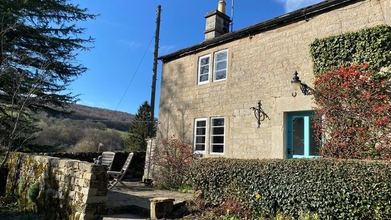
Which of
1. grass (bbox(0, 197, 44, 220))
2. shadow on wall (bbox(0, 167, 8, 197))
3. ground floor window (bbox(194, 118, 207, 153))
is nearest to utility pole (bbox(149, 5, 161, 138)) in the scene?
ground floor window (bbox(194, 118, 207, 153))

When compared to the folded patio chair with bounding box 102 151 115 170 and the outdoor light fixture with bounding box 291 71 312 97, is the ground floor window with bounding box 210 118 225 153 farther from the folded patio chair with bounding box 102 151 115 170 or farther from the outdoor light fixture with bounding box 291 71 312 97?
the folded patio chair with bounding box 102 151 115 170

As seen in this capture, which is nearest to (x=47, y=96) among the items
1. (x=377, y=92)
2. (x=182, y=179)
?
(x=182, y=179)

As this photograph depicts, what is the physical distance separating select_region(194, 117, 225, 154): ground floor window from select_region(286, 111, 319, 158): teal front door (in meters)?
2.66

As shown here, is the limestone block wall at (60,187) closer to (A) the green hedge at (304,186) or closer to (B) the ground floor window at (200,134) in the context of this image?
(A) the green hedge at (304,186)

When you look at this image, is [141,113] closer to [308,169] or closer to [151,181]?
[151,181]

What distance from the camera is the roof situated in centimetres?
803

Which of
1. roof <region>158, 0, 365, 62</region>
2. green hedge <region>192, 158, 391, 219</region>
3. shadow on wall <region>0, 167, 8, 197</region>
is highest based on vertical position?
roof <region>158, 0, 365, 62</region>

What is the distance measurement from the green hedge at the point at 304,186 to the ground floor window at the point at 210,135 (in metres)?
3.74

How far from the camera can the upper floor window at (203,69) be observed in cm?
1151

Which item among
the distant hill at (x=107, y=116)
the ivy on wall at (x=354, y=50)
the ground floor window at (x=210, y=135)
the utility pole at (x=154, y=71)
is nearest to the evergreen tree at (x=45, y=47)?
the utility pole at (x=154, y=71)

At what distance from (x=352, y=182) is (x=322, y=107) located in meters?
3.27

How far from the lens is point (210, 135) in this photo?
10.7 metres

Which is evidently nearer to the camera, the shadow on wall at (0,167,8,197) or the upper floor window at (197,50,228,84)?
the shadow on wall at (0,167,8,197)

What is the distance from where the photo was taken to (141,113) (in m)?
28.1
